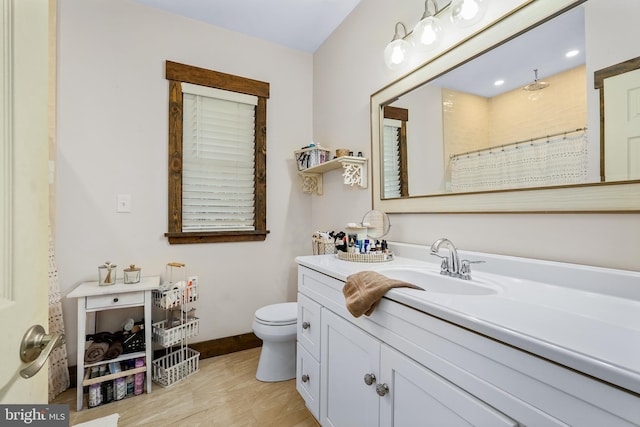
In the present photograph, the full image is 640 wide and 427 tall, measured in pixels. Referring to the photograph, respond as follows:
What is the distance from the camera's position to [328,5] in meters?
2.08

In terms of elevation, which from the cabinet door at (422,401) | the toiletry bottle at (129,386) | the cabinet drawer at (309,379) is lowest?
the toiletry bottle at (129,386)

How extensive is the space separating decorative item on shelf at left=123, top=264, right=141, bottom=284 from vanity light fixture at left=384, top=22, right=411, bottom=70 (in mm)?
2040

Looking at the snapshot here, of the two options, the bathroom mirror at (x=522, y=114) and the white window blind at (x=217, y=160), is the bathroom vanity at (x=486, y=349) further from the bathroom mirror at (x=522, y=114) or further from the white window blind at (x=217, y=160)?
the white window blind at (x=217, y=160)

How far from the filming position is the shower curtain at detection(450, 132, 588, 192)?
960 millimetres

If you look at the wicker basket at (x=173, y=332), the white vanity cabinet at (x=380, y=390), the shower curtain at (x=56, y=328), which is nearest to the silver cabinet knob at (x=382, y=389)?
the white vanity cabinet at (x=380, y=390)

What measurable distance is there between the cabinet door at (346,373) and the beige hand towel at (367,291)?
0.44 feet

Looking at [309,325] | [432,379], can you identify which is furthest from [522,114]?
[309,325]

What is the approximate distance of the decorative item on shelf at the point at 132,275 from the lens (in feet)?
6.13

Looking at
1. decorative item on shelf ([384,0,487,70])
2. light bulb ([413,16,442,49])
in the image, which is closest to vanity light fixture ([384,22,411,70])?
decorative item on shelf ([384,0,487,70])

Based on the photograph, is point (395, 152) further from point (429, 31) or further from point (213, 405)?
point (213, 405)

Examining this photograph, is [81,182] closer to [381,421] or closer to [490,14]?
[381,421]

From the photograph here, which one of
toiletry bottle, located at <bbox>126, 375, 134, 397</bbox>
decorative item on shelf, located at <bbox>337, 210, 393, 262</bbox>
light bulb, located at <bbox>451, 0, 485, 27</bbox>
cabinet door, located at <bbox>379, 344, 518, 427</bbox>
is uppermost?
light bulb, located at <bbox>451, 0, 485, 27</bbox>

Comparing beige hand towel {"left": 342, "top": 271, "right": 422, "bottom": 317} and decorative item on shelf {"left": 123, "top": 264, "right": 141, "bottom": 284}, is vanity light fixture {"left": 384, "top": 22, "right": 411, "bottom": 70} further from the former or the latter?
decorative item on shelf {"left": 123, "top": 264, "right": 141, "bottom": 284}

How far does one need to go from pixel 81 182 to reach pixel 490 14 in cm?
247
